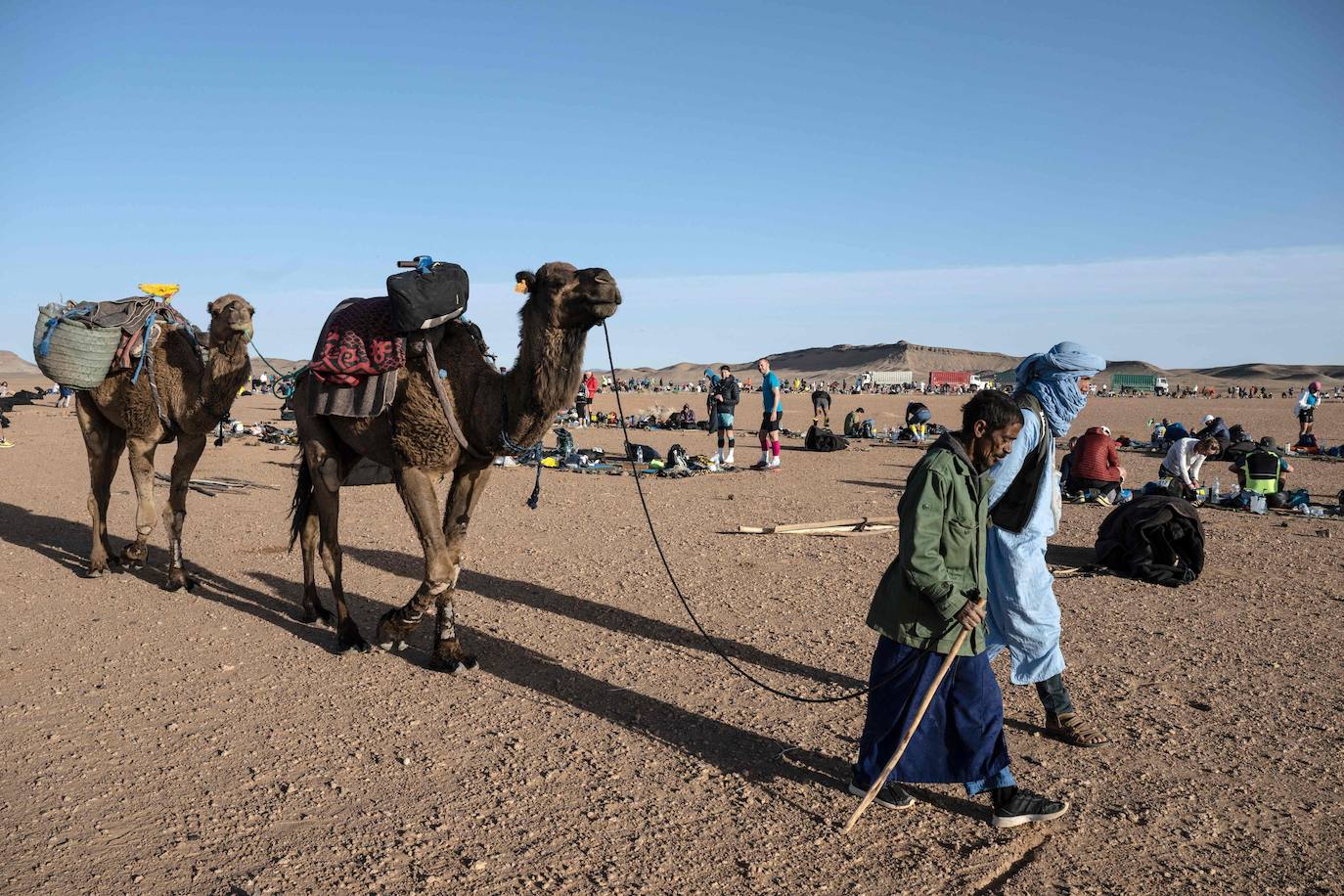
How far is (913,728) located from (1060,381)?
7.30ft

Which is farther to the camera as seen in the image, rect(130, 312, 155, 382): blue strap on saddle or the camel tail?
rect(130, 312, 155, 382): blue strap on saddle

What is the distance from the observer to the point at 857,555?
1016cm

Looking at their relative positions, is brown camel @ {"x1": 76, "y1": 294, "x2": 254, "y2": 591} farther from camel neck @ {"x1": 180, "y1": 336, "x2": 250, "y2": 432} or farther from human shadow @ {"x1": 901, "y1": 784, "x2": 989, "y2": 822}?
human shadow @ {"x1": 901, "y1": 784, "x2": 989, "y2": 822}

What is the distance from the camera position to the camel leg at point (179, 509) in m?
8.16

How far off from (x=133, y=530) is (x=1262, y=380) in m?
166

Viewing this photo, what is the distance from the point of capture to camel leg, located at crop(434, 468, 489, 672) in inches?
246

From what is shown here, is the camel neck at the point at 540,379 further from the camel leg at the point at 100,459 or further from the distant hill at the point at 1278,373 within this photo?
the distant hill at the point at 1278,373

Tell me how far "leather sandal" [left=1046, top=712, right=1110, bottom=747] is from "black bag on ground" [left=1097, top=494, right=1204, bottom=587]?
14.2 ft

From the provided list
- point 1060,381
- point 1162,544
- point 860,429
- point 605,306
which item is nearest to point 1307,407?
point 860,429

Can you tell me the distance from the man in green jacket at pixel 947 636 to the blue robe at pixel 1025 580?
2.60 feet

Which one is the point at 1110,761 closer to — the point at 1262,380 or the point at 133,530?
the point at 133,530

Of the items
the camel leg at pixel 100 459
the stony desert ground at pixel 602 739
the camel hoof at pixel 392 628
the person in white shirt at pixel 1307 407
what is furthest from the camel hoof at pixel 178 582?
the person in white shirt at pixel 1307 407

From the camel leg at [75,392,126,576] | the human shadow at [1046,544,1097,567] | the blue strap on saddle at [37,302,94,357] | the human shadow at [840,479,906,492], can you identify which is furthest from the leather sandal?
the human shadow at [840,479,906,492]

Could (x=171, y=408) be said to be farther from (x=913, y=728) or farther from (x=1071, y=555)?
(x=1071, y=555)
